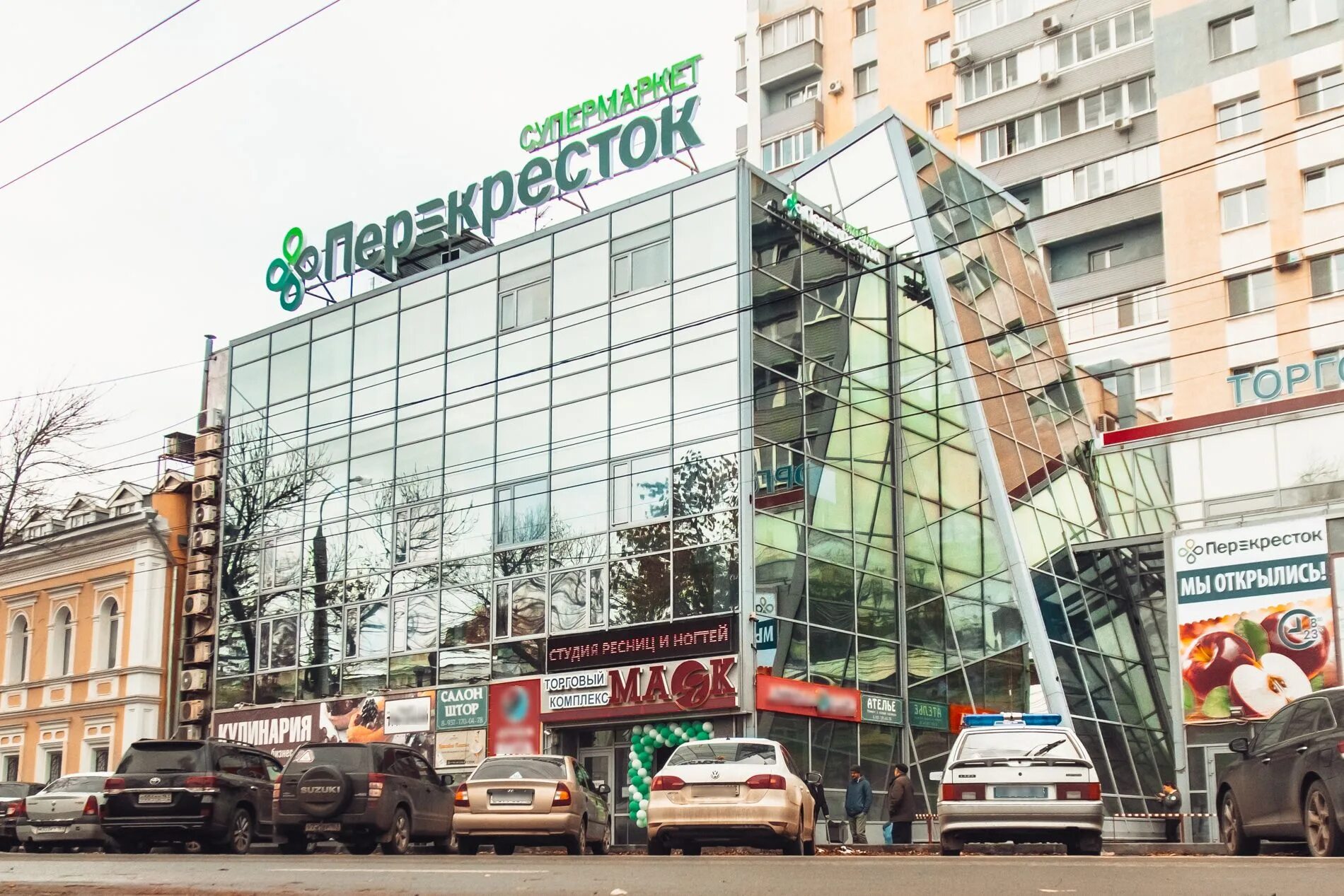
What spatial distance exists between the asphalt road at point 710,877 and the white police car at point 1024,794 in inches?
74.4

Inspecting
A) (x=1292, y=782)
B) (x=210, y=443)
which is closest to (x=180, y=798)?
(x=1292, y=782)

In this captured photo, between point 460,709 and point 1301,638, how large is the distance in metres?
18.1

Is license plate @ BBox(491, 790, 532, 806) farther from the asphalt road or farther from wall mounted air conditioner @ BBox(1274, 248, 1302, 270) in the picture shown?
wall mounted air conditioner @ BBox(1274, 248, 1302, 270)

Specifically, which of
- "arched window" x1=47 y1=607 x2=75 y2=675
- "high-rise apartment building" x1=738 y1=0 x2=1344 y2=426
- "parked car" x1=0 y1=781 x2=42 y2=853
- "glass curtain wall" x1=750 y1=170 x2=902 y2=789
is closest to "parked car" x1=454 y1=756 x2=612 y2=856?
"glass curtain wall" x1=750 y1=170 x2=902 y2=789

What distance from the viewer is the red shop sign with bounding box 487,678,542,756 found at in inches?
1344

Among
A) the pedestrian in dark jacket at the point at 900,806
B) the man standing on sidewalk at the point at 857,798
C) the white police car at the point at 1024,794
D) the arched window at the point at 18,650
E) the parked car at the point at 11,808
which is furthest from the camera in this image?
the arched window at the point at 18,650

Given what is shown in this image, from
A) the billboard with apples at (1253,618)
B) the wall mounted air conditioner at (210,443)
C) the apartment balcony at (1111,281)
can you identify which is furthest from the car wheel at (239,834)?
the apartment balcony at (1111,281)

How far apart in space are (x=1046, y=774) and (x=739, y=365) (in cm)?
1656

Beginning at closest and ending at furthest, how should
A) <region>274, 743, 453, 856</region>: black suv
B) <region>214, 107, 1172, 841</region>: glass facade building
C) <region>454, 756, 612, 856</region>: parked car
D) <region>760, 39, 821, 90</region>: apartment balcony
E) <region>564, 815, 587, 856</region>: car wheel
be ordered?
<region>454, 756, 612, 856</region>: parked car, <region>564, 815, 587, 856</region>: car wheel, <region>274, 743, 453, 856</region>: black suv, <region>214, 107, 1172, 841</region>: glass facade building, <region>760, 39, 821, 90</region>: apartment balcony

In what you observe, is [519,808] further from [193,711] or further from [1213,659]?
[193,711]

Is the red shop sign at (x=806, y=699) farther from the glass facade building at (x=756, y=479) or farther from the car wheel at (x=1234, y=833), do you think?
the car wheel at (x=1234, y=833)

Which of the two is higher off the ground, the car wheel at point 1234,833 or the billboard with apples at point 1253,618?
the billboard with apples at point 1253,618

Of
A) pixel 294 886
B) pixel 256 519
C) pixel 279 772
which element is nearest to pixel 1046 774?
pixel 294 886

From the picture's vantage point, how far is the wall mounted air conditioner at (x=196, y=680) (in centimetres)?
4344
